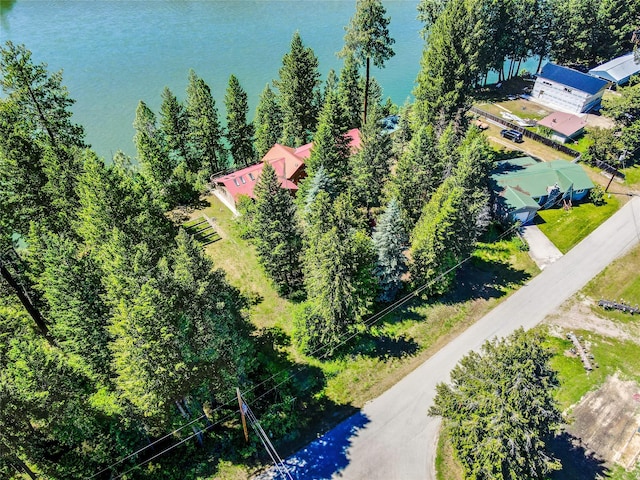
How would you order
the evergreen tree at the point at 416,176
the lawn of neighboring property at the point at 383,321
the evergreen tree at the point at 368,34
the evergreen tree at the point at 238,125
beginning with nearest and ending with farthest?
1. the lawn of neighboring property at the point at 383,321
2. the evergreen tree at the point at 416,176
3. the evergreen tree at the point at 368,34
4. the evergreen tree at the point at 238,125

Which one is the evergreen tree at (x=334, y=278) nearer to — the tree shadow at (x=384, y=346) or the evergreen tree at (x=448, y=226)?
the tree shadow at (x=384, y=346)

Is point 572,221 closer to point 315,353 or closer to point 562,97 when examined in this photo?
point 562,97

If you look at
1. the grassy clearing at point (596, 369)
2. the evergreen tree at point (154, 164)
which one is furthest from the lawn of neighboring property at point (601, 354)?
the evergreen tree at point (154, 164)

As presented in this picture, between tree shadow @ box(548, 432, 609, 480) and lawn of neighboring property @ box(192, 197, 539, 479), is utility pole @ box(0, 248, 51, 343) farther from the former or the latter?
tree shadow @ box(548, 432, 609, 480)

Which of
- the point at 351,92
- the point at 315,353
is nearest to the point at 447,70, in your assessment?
the point at 351,92

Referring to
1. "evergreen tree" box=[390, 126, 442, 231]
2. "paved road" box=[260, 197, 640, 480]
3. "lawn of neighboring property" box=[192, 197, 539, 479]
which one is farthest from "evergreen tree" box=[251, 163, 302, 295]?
"paved road" box=[260, 197, 640, 480]
